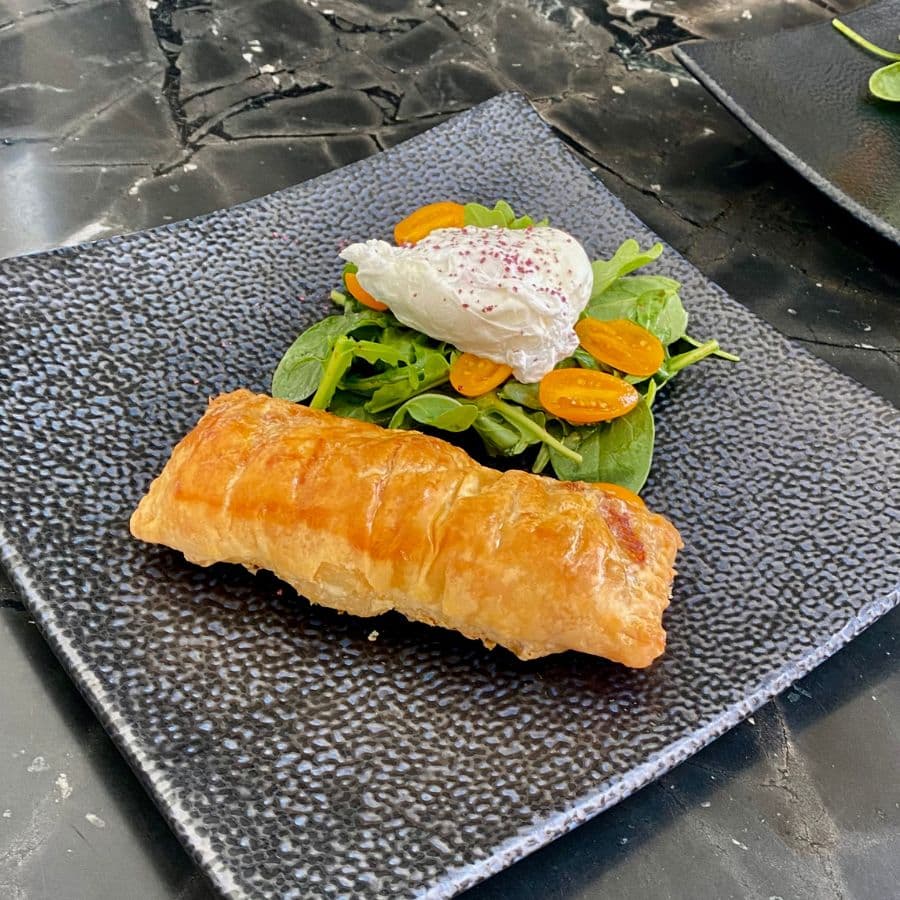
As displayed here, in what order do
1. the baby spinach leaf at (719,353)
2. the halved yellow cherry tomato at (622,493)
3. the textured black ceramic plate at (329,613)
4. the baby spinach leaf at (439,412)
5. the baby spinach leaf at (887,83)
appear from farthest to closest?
the baby spinach leaf at (887,83)
the baby spinach leaf at (719,353)
the baby spinach leaf at (439,412)
the halved yellow cherry tomato at (622,493)
the textured black ceramic plate at (329,613)

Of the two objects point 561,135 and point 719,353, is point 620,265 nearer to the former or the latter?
point 719,353

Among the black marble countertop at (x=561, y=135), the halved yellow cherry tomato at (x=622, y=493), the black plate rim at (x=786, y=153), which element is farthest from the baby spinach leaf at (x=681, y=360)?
the black plate rim at (x=786, y=153)

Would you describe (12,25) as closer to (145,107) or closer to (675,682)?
(145,107)

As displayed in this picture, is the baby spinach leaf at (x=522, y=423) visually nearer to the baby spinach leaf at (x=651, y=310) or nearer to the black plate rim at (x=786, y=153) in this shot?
the baby spinach leaf at (x=651, y=310)

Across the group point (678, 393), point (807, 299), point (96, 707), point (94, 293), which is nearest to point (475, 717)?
point (96, 707)

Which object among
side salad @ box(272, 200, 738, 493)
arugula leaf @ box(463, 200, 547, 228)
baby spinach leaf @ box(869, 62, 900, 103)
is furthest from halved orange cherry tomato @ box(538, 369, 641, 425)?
baby spinach leaf @ box(869, 62, 900, 103)
